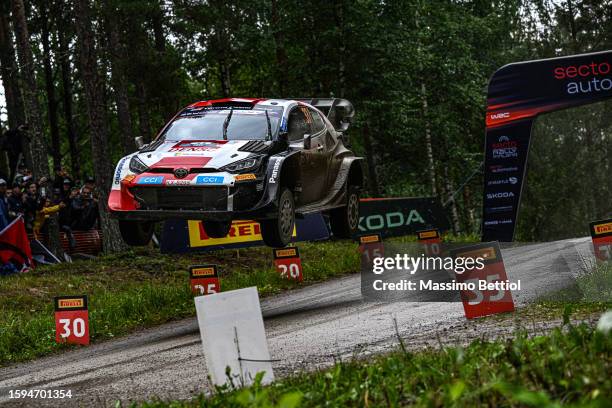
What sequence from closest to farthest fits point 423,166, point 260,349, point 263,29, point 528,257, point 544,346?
point 544,346 < point 260,349 < point 528,257 < point 263,29 < point 423,166

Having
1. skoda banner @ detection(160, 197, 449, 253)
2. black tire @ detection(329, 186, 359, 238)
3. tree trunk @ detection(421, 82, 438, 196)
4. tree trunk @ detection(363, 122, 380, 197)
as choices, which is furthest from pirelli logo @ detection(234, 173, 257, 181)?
tree trunk @ detection(421, 82, 438, 196)

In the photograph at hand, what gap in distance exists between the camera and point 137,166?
38.0 feet

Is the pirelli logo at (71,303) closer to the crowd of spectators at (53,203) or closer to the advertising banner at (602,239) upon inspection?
the crowd of spectators at (53,203)

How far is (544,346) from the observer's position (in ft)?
20.2

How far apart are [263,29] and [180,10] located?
6017mm

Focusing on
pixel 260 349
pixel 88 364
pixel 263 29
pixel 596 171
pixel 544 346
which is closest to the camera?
pixel 544 346

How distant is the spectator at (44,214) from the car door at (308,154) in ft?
23.1

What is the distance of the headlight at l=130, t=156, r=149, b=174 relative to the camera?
37.6 ft

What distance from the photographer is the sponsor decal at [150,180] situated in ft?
36.5

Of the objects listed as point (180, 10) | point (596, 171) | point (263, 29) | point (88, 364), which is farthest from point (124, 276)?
point (596, 171)

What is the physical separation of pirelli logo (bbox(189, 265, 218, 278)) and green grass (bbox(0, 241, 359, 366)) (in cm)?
69

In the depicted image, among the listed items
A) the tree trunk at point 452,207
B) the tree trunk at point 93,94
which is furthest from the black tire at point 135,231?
the tree trunk at point 452,207

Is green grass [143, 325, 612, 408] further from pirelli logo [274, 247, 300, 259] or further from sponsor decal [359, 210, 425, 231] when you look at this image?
sponsor decal [359, 210, 425, 231]

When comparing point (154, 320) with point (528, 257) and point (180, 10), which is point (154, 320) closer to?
point (528, 257)
